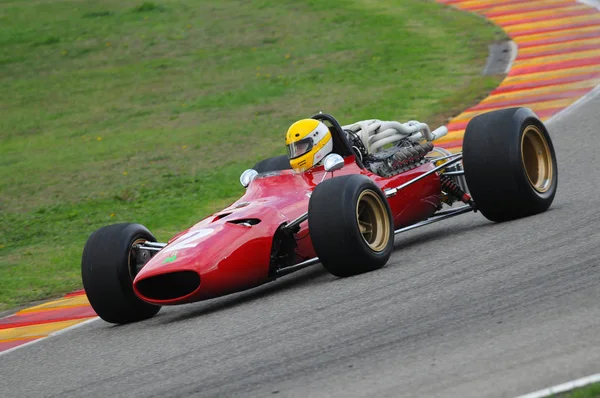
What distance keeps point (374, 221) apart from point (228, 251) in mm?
1238

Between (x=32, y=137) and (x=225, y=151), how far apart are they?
5664 millimetres

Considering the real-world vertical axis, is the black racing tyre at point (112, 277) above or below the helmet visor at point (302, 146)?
below

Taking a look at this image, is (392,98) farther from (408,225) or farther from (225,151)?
(408,225)

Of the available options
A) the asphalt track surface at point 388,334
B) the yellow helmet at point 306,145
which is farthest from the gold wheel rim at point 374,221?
the yellow helmet at point 306,145

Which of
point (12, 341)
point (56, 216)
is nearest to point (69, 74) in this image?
point (56, 216)

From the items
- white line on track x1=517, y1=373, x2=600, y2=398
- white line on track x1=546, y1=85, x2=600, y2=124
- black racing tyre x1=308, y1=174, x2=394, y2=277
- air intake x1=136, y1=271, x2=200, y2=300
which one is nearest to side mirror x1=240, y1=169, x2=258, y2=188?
black racing tyre x1=308, y1=174, x2=394, y2=277

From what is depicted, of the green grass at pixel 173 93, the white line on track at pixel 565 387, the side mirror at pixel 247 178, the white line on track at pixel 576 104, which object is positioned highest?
the white line on track at pixel 565 387

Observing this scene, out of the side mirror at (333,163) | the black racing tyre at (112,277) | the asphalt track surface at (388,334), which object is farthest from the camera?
the side mirror at (333,163)

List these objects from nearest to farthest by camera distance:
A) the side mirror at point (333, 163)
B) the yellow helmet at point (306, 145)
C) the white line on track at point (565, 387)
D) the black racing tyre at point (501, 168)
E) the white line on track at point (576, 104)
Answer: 1. the white line on track at point (565, 387)
2. the side mirror at point (333, 163)
3. the black racing tyre at point (501, 168)
4. the yellow helmet at point (306, 145)
5. the white line on track at point (576, 104)

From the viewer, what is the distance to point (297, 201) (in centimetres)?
879

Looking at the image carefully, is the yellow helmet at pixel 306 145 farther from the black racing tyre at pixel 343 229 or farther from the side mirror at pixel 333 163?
the black racing tyre at pixel 343 229

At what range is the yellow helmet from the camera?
9.22 m

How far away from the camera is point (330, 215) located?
7930 mm

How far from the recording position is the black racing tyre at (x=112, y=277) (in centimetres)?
848
